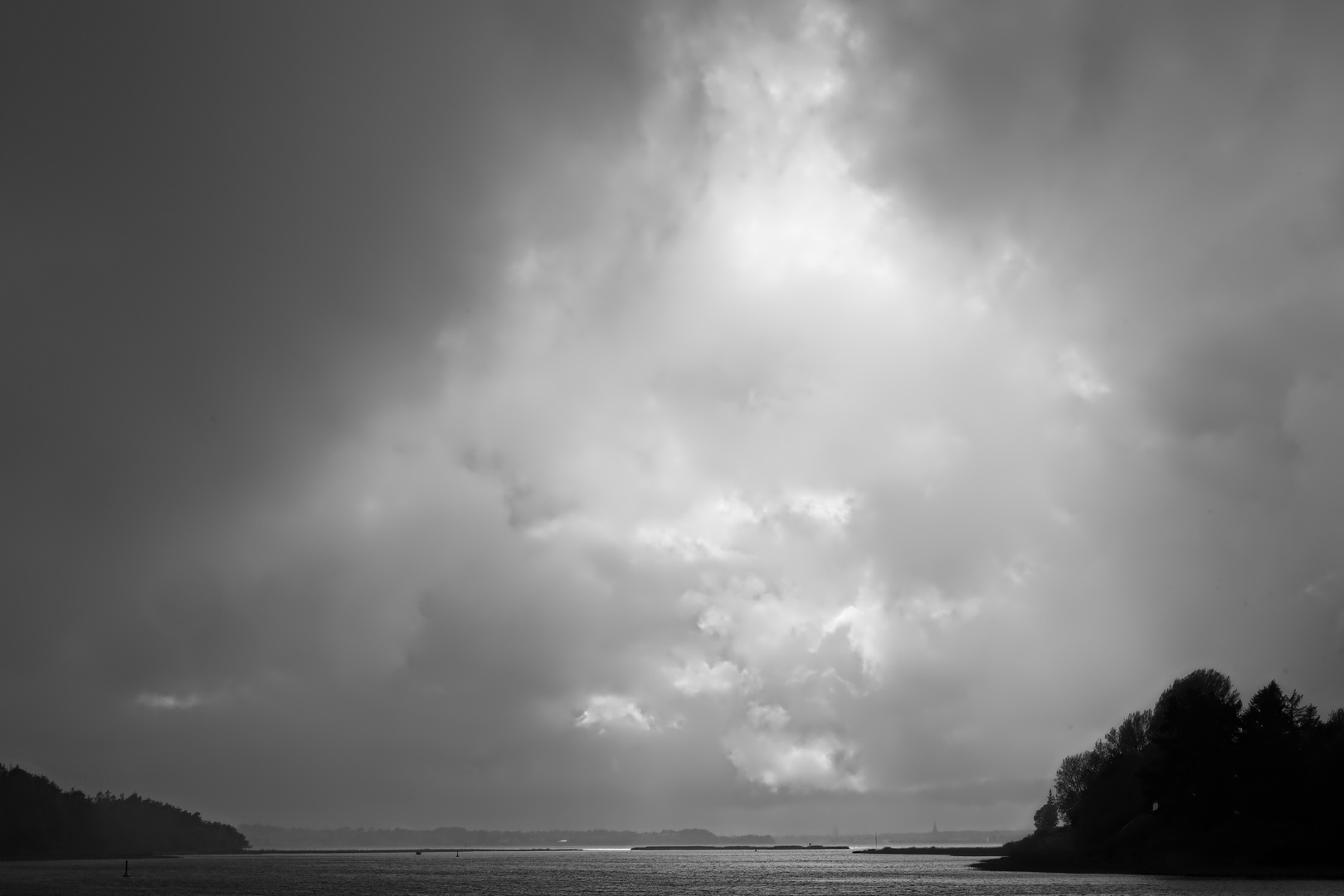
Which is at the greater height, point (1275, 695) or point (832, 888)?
point (1275, 695)

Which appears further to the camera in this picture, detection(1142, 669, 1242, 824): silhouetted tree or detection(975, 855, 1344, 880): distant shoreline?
detection(1142, 669, 1242, 824): silhouetted tree

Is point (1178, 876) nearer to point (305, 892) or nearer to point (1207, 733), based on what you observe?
point (1207, 733)

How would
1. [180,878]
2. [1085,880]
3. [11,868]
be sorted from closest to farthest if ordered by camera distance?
[1085,880] → [180,878] → [11,868]

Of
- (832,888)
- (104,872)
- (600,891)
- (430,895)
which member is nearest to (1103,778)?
(832,888)

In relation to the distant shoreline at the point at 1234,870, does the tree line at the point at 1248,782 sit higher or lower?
higher

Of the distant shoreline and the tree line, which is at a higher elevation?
the tree line

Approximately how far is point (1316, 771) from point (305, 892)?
138975mm

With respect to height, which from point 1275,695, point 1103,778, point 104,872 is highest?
point 1275,695

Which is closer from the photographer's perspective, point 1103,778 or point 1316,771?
point 1316,771

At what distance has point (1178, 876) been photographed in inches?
6107

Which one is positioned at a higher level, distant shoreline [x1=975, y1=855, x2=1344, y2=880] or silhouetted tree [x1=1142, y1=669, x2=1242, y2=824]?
silhouetted tree [x1=1142, y1=669, x2=1242, y2=824]

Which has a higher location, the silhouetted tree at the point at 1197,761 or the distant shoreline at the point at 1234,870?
the silhouetted tree at the point at 1197,761

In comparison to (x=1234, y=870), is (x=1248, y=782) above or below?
above

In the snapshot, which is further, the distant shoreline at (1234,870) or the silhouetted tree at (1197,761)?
the silhouetted tree at (1197,761)
